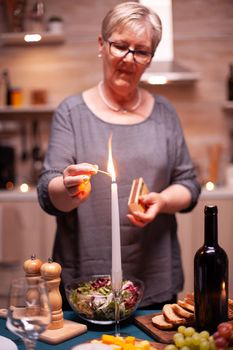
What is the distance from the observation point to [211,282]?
1.35 metres

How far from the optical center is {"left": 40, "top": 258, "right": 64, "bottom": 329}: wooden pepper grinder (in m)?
1.41

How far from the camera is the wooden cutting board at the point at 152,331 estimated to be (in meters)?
1.36

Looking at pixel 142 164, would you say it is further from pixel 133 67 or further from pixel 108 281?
pixel 108 281

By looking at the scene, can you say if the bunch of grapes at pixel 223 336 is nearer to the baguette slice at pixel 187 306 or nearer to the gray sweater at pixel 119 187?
the baguette slice at pixel 187 306

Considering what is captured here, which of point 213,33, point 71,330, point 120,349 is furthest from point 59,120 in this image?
point 213,33

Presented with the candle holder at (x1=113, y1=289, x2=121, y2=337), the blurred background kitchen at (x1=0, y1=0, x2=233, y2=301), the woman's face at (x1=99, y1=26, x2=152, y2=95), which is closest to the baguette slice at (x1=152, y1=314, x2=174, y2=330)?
the candle holder at (x1=113, y1=289, x2=121, y2=337)

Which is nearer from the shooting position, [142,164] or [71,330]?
[71,330]

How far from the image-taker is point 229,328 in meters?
1.20

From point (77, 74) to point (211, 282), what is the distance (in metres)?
3.12

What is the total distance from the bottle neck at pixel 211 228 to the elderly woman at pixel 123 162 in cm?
53

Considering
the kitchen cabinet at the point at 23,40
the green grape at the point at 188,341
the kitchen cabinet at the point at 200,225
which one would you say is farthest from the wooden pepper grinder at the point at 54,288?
the kitchen cabinet at the point at 23,40

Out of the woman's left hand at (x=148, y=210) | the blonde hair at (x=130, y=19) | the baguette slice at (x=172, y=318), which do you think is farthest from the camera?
the blonde hair at (x=130, y=19)

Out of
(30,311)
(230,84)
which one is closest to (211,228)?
(30,311)

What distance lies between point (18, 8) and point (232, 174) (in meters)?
1.93
